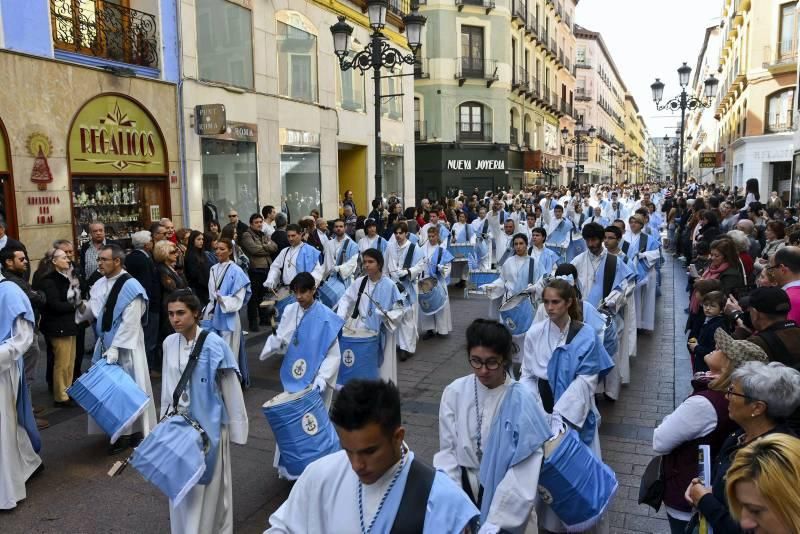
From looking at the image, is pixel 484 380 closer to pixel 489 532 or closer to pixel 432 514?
pixel 489 532

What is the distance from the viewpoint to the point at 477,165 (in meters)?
37.2

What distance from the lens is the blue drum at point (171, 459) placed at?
367 centimetres

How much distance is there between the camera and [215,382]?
420 cm

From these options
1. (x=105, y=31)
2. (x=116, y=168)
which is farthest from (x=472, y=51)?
(x=116, y=168)

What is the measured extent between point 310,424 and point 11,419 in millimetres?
2514

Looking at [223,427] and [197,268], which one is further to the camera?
[197,268]

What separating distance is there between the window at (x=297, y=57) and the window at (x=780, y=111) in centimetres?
2195

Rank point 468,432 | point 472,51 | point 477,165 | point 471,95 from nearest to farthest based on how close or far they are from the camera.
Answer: point 468,432 → point 472,51 → point 471,95 → point 477,165

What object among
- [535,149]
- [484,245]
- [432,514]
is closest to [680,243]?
[484,245]

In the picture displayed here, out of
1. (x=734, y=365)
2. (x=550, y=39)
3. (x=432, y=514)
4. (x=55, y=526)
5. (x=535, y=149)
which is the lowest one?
(x=55, y=526)

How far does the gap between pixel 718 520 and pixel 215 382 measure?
2953 mm

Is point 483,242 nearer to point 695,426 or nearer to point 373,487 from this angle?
point 695,426

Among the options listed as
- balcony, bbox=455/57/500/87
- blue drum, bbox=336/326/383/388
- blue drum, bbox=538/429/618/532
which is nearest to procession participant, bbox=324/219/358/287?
blue drum, bbox=336/326/383/388

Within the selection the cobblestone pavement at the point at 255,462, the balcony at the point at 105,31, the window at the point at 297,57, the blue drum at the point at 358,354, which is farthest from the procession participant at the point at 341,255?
the window at the point at 297,57
